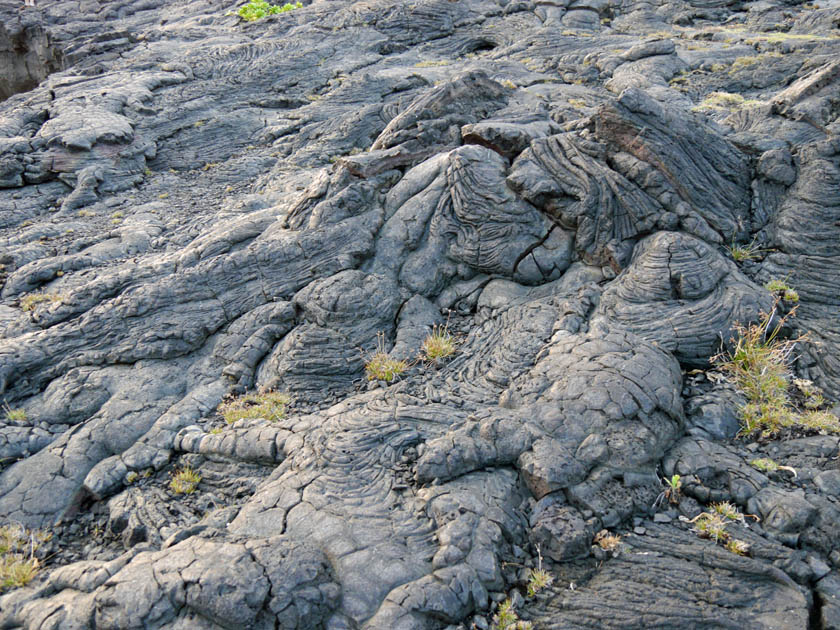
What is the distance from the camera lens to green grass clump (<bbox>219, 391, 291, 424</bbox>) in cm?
834

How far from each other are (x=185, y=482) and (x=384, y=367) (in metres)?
3.37

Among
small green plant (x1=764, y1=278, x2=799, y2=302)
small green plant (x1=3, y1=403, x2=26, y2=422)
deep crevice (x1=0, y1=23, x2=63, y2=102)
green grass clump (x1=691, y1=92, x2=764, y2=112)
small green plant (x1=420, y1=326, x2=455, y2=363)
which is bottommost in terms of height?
small green plant (x1=3, y1=403, x2=26, y2=422)

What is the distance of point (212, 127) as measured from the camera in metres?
19.1

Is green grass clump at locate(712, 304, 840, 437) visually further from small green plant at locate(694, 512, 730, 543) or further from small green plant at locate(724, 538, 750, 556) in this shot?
small green plant at locate(724, 538, 750, 556)

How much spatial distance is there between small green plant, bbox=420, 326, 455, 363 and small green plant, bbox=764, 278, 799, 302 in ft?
17.4

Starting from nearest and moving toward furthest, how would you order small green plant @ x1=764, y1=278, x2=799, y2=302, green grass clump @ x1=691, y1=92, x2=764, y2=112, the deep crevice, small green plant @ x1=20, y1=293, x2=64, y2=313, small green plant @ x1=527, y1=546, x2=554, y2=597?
1. small green plant @ x1=527, y1=546, x2=554, y2=597
2. small green plant @ x1=764, y1=278, x2=799, y2=302
3. small green plant @ x1=20, y1=293, x2=64, y2=313
4. green grass clump @ x1=691, y1=92, x2=764, y2=112
5. the deep crevice

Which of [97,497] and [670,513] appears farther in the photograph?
[97,497]

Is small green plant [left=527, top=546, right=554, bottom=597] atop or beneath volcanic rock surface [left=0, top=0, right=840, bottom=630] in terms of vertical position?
beneath

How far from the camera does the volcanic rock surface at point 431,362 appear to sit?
5.64 metres

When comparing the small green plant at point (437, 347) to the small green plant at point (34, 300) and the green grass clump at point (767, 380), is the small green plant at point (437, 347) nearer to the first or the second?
the green grass clump at point (767, 380)

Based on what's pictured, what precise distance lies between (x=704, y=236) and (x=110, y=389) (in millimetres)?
10677

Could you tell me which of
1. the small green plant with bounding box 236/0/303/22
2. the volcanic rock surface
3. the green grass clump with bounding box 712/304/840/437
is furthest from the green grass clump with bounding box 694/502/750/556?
the small green plant with bounding box 236/0/303/22

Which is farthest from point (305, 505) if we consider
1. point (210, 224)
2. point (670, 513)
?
point (210, 224)

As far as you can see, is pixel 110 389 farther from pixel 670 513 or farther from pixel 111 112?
pixel 111 112
